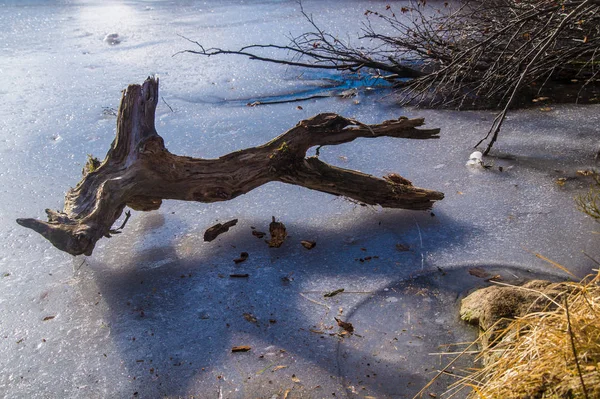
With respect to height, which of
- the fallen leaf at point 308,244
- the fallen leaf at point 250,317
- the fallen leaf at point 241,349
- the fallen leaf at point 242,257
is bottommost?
the fallen leaf at point 241,349

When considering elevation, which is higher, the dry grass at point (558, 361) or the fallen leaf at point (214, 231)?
the dry grass at point (558, 361)

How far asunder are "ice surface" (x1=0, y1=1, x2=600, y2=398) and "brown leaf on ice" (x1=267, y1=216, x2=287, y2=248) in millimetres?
49

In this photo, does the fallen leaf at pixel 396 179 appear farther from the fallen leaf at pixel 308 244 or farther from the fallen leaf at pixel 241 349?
the fallen leaf at pixel 241 349

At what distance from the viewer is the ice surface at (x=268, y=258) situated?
254 cm

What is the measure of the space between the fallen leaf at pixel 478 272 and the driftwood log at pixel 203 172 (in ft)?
1.83

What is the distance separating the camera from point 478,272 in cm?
303

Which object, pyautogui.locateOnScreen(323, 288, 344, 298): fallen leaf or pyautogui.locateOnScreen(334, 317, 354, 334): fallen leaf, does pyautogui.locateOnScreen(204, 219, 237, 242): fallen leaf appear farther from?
pyautogui.locateOnScreen(334, 317, 354, 334): fallen leaf

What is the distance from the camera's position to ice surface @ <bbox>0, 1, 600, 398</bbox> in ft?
8.32

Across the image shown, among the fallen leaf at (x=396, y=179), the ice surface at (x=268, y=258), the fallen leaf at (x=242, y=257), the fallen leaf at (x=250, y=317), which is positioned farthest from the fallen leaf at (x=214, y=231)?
the fallen leaf at (x=396, y=179)

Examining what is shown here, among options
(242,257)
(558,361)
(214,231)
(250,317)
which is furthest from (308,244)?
(558,361)

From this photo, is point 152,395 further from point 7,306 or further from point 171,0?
point 171,0

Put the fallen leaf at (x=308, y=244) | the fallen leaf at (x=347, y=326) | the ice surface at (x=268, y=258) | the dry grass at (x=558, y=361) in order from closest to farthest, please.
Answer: the dry grass at (x=558, y=361) < the ice surface at (x=268, y=258) < the fallen leaf at (x=347, y=326) < the fallen leaf at (x=308, y=244)

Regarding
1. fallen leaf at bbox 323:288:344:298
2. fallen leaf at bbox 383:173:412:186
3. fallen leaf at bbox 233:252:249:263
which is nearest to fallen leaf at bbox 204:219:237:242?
fallen leaf at bbox 233:252:249:263

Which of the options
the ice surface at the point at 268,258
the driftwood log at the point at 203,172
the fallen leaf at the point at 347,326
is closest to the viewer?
the ice surface at the point at 268,258
